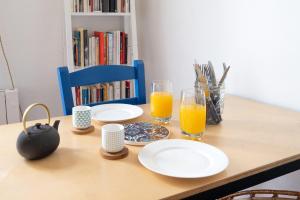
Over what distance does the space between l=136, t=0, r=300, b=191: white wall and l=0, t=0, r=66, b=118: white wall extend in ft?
2.69

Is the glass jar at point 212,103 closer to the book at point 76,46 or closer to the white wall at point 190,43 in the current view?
the white wall at point 190,43

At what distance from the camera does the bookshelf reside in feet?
6.73

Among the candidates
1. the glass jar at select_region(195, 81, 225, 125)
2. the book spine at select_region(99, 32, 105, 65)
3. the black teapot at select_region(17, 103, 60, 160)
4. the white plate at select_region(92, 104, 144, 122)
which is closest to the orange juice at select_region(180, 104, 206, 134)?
the glass jar at select_region(195, 81, 225, 125)

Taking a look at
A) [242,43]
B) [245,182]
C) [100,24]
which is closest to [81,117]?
[245,182]

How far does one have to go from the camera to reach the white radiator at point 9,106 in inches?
80.1

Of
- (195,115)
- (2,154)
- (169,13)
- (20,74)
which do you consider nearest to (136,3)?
(169,13)

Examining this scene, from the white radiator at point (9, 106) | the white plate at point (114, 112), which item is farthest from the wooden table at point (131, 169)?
the white radiator at point (9, 106)

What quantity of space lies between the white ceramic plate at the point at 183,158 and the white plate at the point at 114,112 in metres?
0.28

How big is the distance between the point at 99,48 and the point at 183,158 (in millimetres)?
1629

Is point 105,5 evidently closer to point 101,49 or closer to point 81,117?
point 101,49

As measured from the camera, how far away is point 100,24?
241 centimetres

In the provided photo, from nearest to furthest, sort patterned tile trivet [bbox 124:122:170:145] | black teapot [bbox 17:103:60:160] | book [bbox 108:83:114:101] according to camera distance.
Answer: black teapot [bbox 17:103:60:160]
patterned tile trivet [bbox 124:122:170:145]
book [bbox 108:83:114:101]

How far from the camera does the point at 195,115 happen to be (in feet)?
3.08

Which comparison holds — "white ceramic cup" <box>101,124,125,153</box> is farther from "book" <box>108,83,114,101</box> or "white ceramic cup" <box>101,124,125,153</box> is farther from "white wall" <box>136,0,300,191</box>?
"book" <box>108,83,114,101</box>
